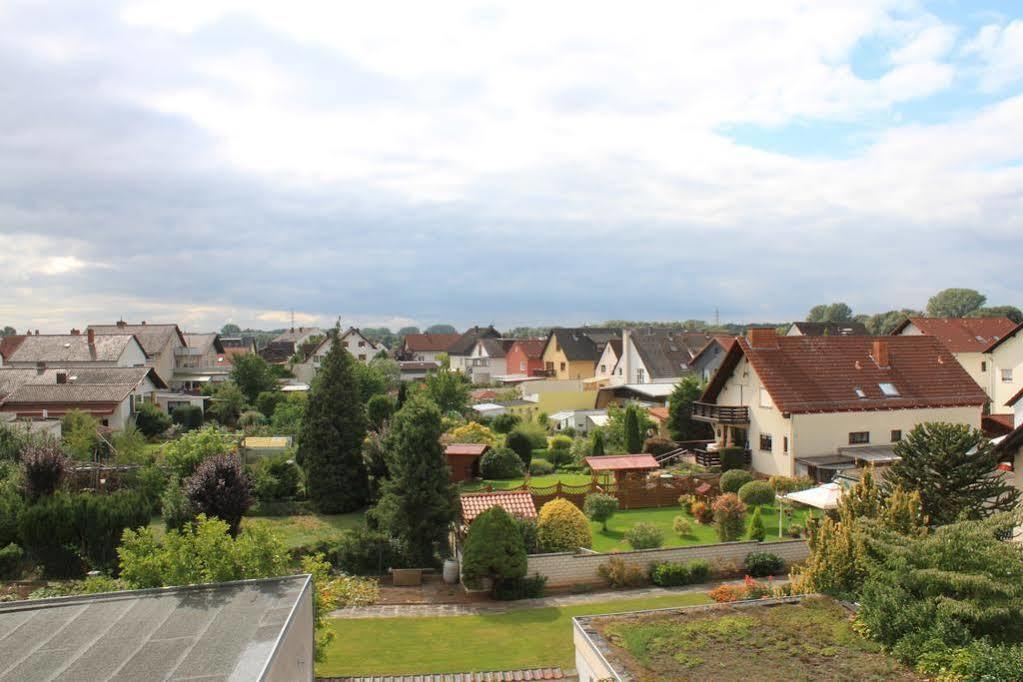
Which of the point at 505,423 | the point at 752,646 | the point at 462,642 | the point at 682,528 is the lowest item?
the point at 462,642

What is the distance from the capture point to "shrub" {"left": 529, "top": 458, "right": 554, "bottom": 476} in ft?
120

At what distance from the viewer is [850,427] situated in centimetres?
3181

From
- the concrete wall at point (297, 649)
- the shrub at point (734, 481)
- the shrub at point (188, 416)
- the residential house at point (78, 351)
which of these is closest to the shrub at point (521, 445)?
the shrub at point (734, 481)

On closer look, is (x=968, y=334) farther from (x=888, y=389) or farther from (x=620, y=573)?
(x=620, y=573)

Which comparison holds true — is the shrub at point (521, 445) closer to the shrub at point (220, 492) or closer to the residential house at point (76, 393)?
the shrub at point (220, 492)

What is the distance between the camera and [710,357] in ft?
163

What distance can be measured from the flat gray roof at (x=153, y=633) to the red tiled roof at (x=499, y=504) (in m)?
11.7

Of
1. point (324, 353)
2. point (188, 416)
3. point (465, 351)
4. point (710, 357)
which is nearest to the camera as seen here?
point (188, 416)

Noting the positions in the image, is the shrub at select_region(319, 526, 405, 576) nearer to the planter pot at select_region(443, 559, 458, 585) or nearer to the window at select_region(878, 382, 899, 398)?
the planter pot at select_region(443, 559, 458, 585)

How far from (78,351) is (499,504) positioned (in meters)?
45.1

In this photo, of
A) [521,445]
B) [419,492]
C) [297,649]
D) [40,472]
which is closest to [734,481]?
[521,445]

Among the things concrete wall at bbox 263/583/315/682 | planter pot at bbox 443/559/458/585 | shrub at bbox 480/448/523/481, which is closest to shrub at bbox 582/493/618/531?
planter pot at bbox 443/559/458/585

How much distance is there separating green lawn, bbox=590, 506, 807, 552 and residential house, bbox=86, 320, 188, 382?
152 ft

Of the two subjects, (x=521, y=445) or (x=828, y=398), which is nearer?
(x=828, y=398)
